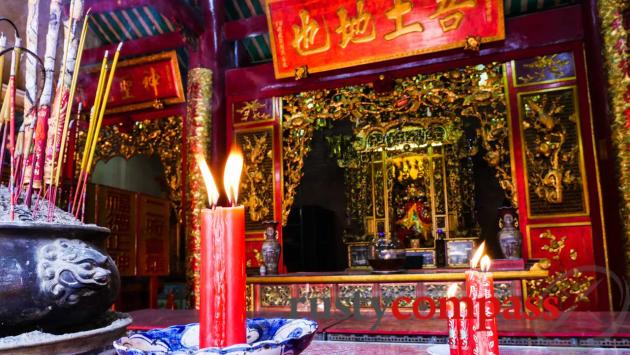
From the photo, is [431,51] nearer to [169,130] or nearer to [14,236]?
[169,130]

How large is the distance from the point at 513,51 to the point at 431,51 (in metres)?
0.66

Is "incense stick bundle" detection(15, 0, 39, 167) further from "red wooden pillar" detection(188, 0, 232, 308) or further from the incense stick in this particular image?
"red wooden pillar" detection(188, 0, 232, 308)

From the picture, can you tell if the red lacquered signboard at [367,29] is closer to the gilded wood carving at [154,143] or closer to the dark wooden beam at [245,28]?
the dark wooden beam at [245,28]

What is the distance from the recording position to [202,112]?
14.0 ft

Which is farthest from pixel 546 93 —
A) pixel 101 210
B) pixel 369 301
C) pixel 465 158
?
pixel 101 210

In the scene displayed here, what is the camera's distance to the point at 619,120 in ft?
10.2

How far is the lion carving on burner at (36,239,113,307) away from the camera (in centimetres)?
70

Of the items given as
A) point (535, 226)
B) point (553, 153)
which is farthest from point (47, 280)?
point (553, 153)

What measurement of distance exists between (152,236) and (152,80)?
172 centimetres

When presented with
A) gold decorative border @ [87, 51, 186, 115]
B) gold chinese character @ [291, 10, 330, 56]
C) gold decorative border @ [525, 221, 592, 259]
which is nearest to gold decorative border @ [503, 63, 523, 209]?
gold decorative border @ [525, 221, 592, 259]

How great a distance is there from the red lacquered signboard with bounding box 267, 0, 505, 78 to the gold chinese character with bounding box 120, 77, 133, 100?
5.37 ft

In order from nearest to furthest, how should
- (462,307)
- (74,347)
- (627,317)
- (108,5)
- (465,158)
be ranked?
(462,307) < (74,347) < (627,317) < (108,5) < (465,158)

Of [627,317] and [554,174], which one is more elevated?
[554,174]

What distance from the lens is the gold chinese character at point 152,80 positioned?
4.66m
